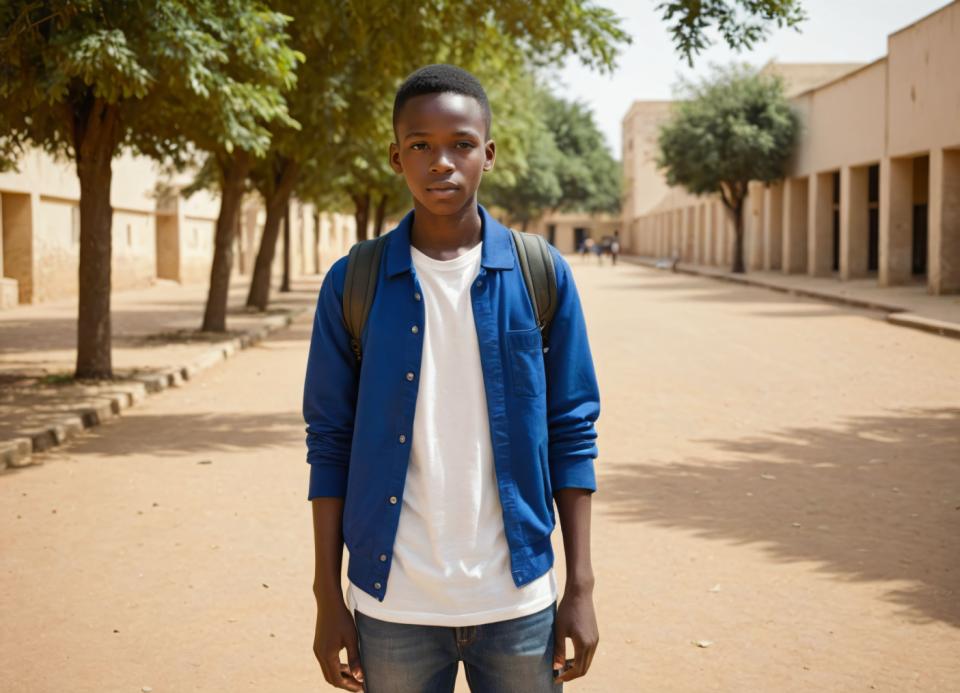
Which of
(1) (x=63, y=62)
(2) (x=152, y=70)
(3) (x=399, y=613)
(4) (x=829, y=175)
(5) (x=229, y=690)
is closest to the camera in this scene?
(3) (x=399, y=613)

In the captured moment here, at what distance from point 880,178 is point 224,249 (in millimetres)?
20023

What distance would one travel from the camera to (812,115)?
40.7m

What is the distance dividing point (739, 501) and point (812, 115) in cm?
3575

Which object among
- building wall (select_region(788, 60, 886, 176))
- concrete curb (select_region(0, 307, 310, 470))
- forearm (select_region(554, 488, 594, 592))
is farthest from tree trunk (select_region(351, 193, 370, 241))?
forearm (select_region(554, 488, 594, 592))

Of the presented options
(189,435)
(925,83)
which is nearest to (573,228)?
(925,83)

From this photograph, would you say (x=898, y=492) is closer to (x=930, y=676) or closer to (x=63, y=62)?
(x=930, y=676)

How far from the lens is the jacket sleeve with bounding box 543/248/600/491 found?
8.13 feet

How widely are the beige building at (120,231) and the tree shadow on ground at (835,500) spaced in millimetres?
10497

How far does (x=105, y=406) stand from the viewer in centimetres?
1108

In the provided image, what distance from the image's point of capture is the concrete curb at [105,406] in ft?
29.6

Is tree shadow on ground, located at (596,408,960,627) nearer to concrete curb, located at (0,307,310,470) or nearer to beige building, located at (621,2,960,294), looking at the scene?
concrete curb, located at (0,307,310,470)

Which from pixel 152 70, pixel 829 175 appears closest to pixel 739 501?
pixel 152 70

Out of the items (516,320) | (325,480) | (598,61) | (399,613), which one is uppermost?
(598,61)

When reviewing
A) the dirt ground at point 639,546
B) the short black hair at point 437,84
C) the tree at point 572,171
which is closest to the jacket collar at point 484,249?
the short black hair at point 437,84
